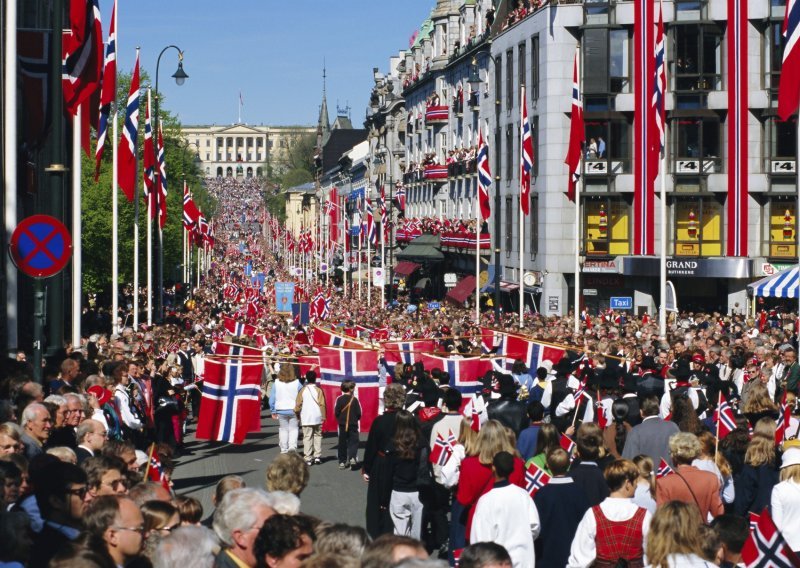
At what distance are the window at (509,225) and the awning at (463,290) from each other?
12.1 ft

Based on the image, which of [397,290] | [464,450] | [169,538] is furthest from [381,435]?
[397,290]

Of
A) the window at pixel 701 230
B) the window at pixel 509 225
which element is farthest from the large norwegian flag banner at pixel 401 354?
the window at pixel 509 225

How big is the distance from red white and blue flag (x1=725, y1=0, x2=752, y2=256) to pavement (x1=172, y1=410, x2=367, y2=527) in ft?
88.5

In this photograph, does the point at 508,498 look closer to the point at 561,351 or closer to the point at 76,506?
the point at 76,506

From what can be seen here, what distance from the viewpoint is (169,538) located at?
720 cm

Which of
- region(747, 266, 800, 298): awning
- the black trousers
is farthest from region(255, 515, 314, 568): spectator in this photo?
region(747, 266, 800, 298): awning

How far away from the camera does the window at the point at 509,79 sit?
191ft

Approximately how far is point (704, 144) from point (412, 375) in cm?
3116

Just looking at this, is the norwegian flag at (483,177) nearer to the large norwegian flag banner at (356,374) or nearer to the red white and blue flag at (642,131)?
the red white and blue flag at (642,131)

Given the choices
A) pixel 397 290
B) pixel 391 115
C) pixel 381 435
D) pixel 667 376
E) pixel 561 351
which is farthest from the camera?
pixel 391 115

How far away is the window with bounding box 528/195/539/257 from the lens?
5400 cm

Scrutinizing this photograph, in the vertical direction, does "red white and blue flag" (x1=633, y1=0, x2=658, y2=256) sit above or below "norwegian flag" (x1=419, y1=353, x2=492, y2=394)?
above

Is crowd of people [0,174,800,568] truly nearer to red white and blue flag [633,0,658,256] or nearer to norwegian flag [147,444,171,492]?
norwegian flag [147,444,171,492]

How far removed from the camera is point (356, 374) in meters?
20.6
